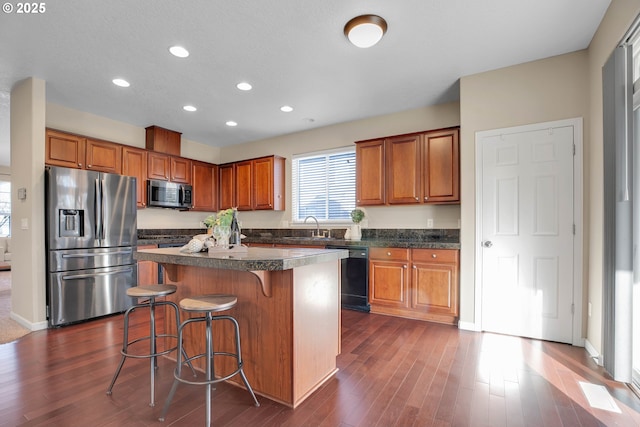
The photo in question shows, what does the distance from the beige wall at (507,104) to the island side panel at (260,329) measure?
2269 mm

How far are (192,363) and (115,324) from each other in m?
1.67

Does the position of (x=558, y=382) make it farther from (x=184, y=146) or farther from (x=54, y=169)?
(x=184, y=146)

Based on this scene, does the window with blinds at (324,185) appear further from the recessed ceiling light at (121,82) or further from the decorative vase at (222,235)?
the decorative vase at (222,235)

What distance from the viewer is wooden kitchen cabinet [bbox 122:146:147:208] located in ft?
14.9

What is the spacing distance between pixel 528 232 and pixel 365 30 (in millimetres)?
2412

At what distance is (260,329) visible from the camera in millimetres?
2014

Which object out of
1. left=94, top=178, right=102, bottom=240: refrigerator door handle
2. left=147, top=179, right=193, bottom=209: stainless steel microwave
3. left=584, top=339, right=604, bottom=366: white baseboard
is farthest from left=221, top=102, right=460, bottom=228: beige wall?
left=94, top=178, right=102, bottom=240: refrigerator door handle

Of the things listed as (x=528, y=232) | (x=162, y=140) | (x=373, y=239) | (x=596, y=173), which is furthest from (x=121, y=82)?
(x=596, y=173)

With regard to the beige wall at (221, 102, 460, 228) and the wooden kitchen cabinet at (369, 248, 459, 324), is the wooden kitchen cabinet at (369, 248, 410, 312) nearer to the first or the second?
the wooden kitchen cabinet at (369, 248, 459, 324)

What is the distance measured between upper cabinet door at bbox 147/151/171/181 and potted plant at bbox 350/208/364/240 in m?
3.14

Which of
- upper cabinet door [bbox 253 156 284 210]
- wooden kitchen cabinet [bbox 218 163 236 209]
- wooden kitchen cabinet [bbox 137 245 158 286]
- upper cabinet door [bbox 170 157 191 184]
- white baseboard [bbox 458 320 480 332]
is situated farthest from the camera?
wooden kitchen cabinet [bbox 218 163 236 209]

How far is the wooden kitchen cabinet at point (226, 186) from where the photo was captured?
5.86m

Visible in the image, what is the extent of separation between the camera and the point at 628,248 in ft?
6.77

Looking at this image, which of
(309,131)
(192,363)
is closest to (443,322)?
(192,363)
